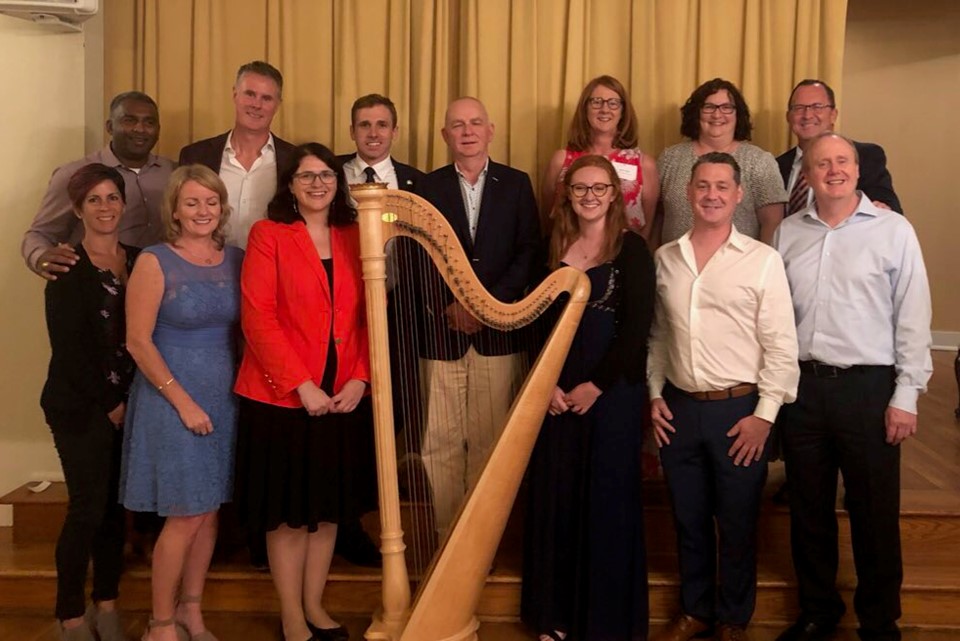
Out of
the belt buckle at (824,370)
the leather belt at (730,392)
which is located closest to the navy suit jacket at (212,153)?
the leather belt at (730,392)

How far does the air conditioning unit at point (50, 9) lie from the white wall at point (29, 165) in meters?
0.13

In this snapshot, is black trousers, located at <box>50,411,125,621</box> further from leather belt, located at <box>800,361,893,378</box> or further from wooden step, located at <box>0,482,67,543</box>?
leather belt, located at <box>800,361,893,378</box>

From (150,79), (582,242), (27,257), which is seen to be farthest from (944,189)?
(27,257)

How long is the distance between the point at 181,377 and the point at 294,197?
0.57 meters

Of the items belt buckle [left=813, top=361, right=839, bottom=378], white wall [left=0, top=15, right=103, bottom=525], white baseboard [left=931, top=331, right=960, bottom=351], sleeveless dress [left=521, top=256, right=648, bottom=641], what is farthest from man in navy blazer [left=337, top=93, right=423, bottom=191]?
white baseboard [left=931, top=331, right=960, bottom=351]

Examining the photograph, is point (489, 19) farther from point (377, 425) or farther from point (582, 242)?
point (377, 425)

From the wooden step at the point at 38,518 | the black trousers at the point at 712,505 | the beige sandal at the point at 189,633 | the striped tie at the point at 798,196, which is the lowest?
the beige sandal at the point at 189,633

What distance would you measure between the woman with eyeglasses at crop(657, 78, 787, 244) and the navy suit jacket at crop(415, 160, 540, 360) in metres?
0.55

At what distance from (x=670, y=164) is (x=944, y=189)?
14.9ft

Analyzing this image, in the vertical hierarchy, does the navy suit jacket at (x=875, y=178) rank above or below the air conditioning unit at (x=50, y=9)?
below

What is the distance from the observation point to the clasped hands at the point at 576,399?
2350 mm

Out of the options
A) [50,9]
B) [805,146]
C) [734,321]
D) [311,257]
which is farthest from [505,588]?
[50,9]

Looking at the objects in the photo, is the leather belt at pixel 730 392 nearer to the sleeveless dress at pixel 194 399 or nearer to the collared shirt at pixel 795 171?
the collared shirt at pixel 795 171

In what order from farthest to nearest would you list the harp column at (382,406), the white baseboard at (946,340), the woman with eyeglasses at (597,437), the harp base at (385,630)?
the white baseboard at (946,340)
the woman with eyeglasses at (597,437)
the harp base at (385,630)
the harp column at (382,406)
